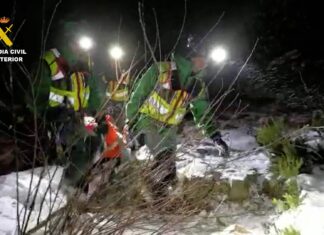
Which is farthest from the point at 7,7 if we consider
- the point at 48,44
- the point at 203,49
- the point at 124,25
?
the point at 203,49

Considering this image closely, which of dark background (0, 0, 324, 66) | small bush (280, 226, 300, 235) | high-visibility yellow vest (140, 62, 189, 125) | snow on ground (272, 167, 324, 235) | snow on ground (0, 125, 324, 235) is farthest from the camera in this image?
dark background (0, 0, 324, 66)

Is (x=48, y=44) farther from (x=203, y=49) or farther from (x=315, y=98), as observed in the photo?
(x=315, y=98)

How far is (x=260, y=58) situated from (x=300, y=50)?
1.13 m

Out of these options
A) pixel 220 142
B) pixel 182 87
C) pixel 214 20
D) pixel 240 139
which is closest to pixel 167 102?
pixel 182 87

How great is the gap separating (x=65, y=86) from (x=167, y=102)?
42.4 inches

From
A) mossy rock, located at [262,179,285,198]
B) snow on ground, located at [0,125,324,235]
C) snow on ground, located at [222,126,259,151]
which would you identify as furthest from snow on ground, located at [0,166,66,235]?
snow on ground, located at [222,126,259,151]

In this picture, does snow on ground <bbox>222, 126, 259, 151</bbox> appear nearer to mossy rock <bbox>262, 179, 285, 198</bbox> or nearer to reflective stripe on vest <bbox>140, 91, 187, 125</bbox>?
mossy rock <bbox>262, 179, 285, 198</bbox>

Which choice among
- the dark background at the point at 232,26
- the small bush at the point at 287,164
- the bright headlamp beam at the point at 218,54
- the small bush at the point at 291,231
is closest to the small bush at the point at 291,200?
the small bush at the point at 287,164

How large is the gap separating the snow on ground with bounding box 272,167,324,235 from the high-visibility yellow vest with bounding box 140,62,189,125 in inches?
57.6

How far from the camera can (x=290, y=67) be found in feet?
37.9

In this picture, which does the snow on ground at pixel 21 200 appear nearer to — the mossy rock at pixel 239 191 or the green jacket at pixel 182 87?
the green jacket at pixel 182 87

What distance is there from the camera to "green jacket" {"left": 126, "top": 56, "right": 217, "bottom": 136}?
3973 mm

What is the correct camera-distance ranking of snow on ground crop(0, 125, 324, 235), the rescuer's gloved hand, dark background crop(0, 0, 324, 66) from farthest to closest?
dark background crop(0, 0, 324, 66) → the rescuer's gloved hand → snow on ground crop(0, 125, 324, 235)

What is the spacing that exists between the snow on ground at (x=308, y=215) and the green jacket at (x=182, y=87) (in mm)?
1141
